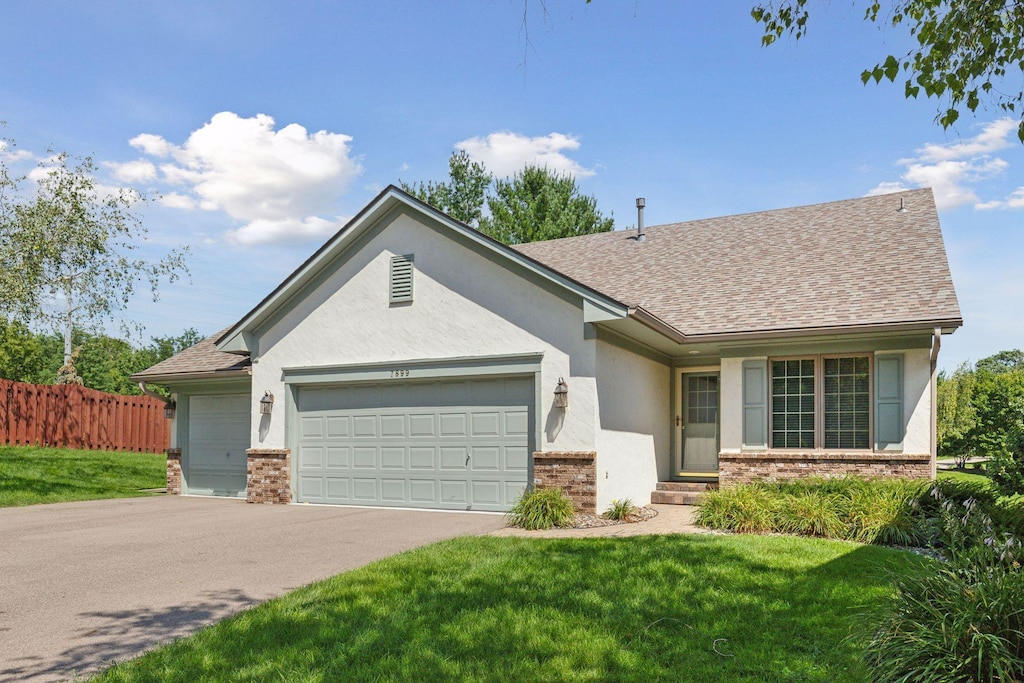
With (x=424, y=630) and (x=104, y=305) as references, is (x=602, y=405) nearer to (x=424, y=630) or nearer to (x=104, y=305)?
(x=424, y=630)

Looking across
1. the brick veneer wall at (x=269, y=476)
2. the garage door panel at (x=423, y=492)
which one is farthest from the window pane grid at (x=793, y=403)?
the brick veneer wall at (x=269, y=476)

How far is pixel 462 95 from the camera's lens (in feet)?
38.9

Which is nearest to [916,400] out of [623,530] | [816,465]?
[816,465]

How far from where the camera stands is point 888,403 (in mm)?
12719

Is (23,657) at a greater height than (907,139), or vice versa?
(907,139)

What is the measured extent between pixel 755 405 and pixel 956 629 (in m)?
9.57

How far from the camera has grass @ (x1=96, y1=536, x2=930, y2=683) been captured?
5.14 metres

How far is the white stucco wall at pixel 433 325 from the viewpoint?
12.4 meters

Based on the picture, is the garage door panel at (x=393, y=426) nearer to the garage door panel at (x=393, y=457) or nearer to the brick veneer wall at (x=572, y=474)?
the garage door panel at (x=393, y=457)

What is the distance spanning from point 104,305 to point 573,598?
2909cm

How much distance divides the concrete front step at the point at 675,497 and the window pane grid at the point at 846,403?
2.51 m

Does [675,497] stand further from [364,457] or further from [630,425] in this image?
[364,457]

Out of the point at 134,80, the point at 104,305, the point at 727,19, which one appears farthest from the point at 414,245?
the point at 104,305

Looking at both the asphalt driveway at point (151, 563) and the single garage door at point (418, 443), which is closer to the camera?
the asphalt driveway at point (151, 563)
